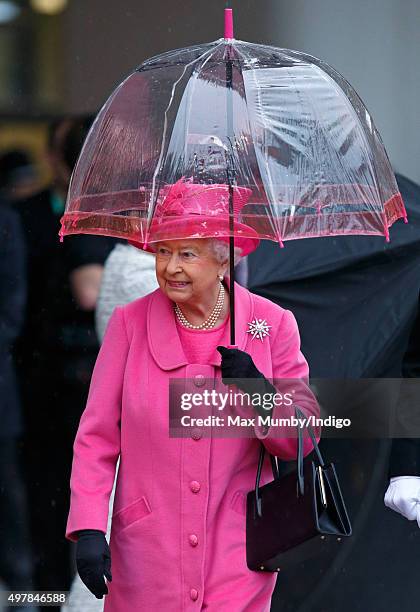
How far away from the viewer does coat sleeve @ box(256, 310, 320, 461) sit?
4.08 m

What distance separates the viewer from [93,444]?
4.20 m

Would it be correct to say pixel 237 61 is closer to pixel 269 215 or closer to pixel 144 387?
pixel 269 215

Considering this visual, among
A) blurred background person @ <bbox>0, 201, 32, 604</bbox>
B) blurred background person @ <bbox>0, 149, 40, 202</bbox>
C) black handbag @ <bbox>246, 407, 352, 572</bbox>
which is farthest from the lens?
blurred background person @ <bbox>0, 149, 40, 202</bbox>

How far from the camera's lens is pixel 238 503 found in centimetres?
418

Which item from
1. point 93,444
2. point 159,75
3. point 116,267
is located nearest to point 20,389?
point 116,267

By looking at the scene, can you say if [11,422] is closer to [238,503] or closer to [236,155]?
[238,503]

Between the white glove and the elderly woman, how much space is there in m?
0.40

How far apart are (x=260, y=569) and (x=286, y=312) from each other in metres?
0.80

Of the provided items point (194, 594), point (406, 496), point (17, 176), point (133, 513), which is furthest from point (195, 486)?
point (17, 176)

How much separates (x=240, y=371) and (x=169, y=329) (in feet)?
1.25

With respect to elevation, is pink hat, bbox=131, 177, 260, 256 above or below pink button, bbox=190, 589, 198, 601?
above

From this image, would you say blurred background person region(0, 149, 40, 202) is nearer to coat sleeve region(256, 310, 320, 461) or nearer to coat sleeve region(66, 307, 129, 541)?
coat sleeve region(66, 307, 129, 541)

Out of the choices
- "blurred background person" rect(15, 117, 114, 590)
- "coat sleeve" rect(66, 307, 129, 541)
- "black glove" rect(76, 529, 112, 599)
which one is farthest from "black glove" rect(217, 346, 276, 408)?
"blurred background person" rect(15, 117, 114, 590)

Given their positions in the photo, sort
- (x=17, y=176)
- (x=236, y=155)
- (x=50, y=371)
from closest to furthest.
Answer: (x=236, y=155) < (x=50, y=371) < (x=17, y=176)
